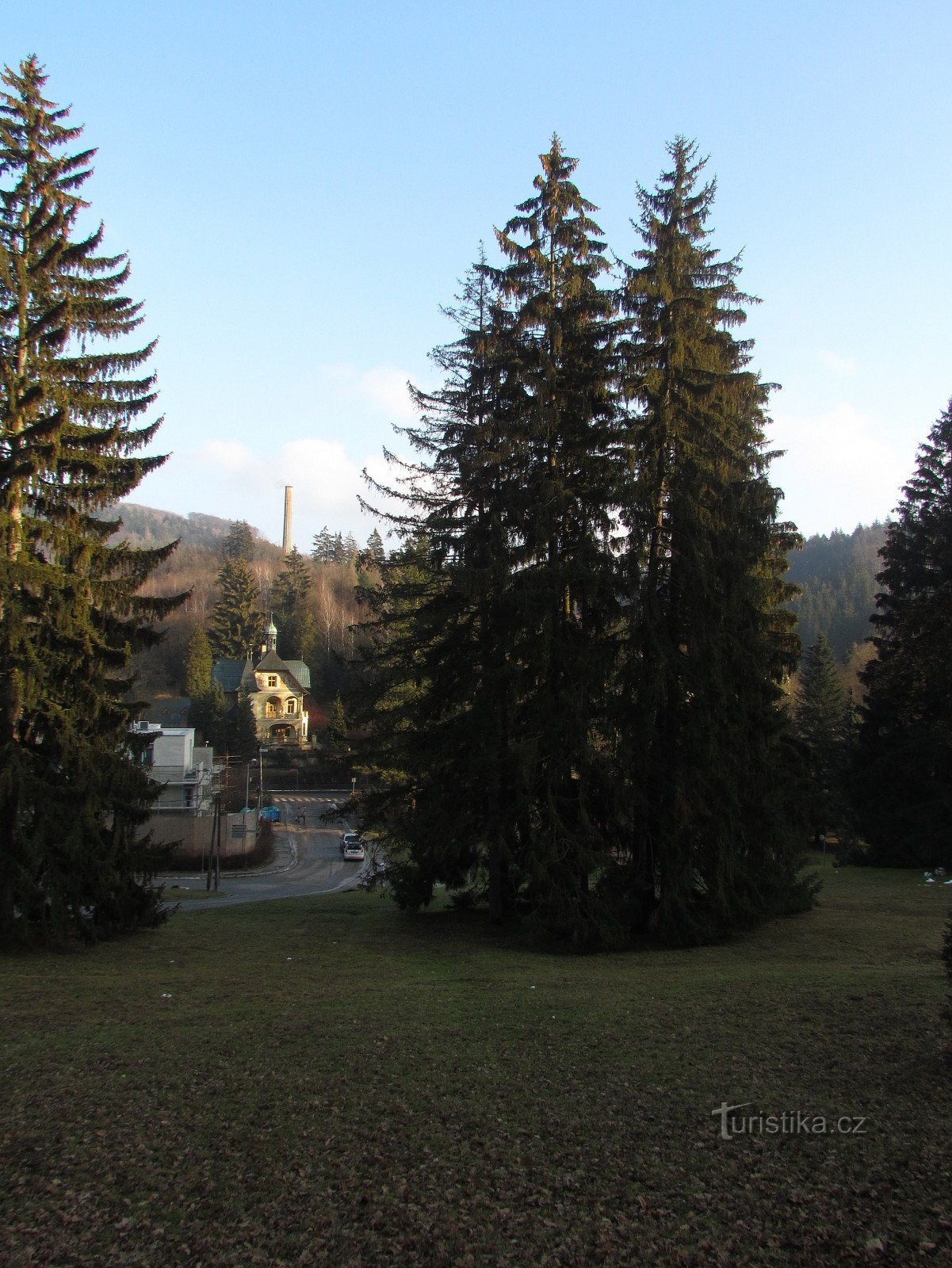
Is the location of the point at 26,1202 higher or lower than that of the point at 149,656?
lower

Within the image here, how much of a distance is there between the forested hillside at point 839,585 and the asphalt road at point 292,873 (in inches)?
1849

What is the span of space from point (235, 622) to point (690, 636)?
86.3 meters

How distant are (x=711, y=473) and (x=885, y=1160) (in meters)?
12.0

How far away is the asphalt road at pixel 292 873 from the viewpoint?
3250 centimetres

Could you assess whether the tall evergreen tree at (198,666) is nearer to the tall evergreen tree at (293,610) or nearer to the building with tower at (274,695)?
the building with tower at (274,695)

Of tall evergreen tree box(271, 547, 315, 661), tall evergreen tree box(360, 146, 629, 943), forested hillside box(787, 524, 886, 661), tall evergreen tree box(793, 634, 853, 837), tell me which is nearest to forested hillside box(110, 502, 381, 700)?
tall evergreen tree box(271, 547, 315, 661)

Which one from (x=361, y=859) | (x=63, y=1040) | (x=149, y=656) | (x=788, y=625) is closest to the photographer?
(x=63, y=1040)

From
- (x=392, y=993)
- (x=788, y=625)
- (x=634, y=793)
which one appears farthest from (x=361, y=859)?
(x=392, y=993)

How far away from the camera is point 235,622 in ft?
313

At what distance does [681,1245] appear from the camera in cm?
412

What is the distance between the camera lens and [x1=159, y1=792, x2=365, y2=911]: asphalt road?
32.5m

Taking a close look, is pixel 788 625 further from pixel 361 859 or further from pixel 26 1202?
pixel 361 859

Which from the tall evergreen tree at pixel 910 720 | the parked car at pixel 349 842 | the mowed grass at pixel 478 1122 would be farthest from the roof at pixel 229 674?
the mowed grass at pixel 478 1122

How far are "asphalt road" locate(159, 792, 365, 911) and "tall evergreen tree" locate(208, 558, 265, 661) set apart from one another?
32611 millimetres
